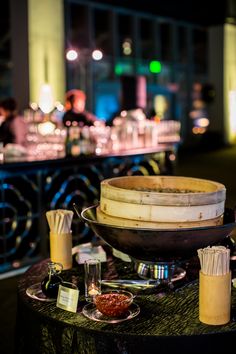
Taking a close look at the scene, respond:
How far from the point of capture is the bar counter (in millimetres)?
4789

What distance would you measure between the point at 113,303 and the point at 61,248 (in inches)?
20.8

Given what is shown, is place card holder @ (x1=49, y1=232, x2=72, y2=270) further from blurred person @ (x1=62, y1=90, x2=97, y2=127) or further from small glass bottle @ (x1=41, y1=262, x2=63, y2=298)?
blurred person @ (x1=62, y1=90, x2=97, y2=127)

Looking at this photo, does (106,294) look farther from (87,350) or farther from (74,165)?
(74,165)

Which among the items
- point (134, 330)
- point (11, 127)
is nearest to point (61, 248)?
point (134, 330)

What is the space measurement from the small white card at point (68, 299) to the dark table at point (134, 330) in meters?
0.02

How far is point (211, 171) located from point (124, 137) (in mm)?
5632

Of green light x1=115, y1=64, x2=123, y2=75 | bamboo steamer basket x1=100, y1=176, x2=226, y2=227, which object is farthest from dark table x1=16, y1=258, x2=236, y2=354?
green light x1=115, y1=64, x2=123, y2=75

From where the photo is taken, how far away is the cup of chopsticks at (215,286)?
1.64 metres

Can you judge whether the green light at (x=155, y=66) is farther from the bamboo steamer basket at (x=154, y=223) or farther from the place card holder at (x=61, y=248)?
the bamboo steamer basket at (x=154, y=223)

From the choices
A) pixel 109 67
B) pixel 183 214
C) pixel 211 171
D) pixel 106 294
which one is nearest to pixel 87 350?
pixel 106 294

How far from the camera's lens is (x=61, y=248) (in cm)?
220

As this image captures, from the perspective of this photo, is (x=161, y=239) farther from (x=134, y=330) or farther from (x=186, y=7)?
(x=186, y=7)

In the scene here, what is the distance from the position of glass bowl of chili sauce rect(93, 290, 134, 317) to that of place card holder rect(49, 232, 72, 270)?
443 mm

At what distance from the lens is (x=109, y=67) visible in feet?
50.0
